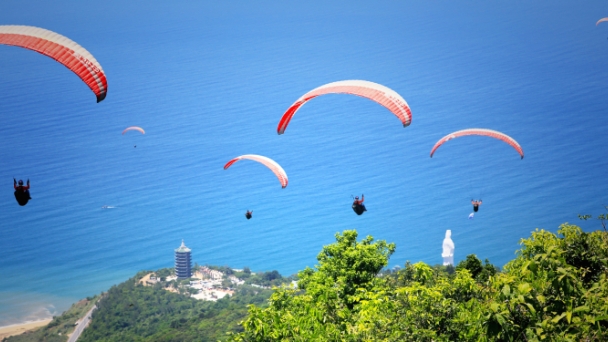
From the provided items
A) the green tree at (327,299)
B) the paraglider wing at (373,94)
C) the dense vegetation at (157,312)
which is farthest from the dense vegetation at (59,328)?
the paraglider wing at (373,94)

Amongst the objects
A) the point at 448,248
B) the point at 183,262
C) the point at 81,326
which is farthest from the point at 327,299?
the point at 183,262

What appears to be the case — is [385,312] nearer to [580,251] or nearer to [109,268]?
[580,251]

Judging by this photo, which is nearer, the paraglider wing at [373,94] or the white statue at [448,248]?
the paraglider wing at [373,94]

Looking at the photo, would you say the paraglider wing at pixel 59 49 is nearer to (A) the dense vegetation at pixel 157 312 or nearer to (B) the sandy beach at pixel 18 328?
(A) the dense vegetation at pixel 157 312

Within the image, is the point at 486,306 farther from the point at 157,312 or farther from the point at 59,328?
the point at 59,328

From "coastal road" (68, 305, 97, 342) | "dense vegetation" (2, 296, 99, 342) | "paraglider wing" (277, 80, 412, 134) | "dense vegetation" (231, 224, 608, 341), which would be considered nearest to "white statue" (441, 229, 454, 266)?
"coastal road" (68, 305, 97, 342)

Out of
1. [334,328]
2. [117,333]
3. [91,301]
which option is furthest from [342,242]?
[91,301]

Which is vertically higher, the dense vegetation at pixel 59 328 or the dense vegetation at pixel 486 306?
the dense vegetation at pixel 59 328
